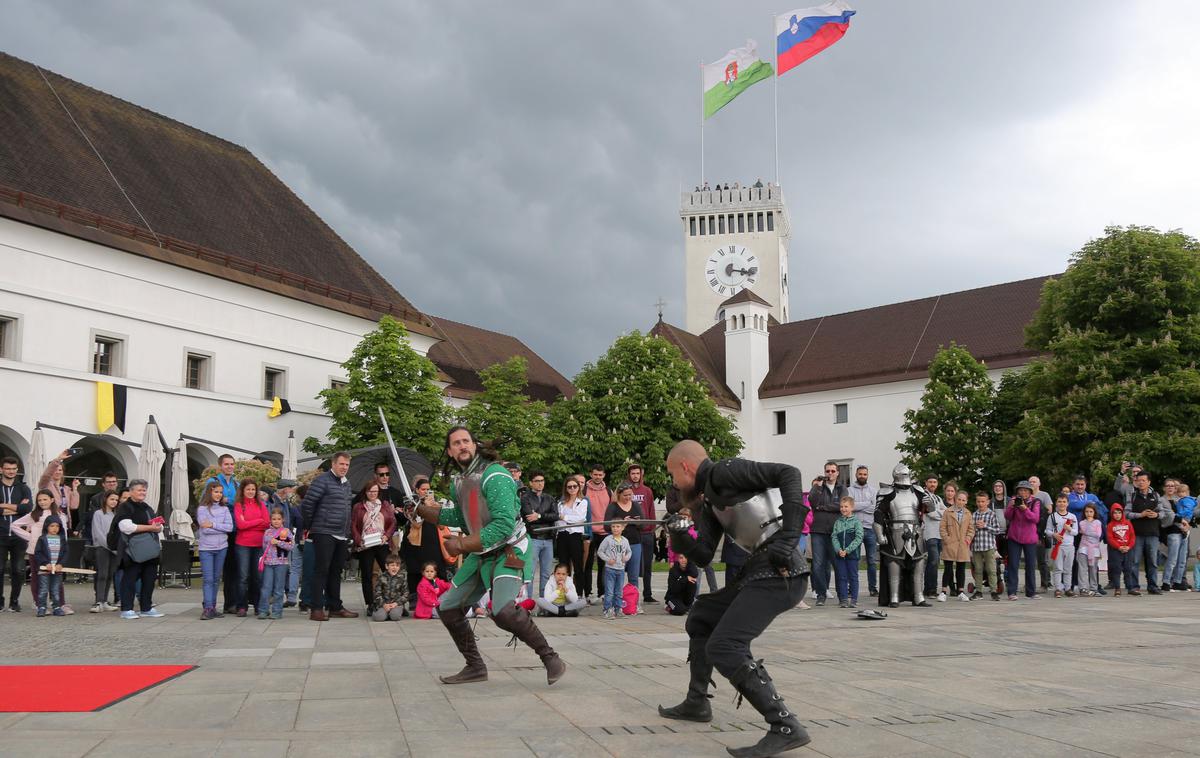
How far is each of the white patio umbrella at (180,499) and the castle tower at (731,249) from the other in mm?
68240

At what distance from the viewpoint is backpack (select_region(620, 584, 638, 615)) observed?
14.3m

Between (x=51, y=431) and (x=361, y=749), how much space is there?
27.5 meters

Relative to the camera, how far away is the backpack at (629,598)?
562 inches

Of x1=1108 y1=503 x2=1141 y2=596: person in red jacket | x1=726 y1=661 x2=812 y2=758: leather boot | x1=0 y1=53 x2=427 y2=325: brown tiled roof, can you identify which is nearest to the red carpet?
x1=726 y1=661 x2=812 y2=758: leather boot

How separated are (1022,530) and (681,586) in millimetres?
6429

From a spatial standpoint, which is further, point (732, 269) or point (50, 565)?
point (732, 269)

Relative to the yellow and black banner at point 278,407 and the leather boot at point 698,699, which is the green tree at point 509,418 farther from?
the leather boot at point 698,699

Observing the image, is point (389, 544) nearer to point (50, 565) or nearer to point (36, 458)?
point (50, 565)

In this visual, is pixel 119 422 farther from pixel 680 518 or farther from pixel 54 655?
pixel 680 518

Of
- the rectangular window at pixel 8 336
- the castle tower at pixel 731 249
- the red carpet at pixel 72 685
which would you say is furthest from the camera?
the castle tower at pixel 731 249

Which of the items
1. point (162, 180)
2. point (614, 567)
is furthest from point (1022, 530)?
point (162, 180)

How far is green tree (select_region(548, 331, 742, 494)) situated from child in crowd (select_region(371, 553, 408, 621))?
104 ft

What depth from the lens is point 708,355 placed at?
231 feet

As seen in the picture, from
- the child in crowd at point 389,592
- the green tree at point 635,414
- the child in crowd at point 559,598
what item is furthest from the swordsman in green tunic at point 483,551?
the green tree at point 635,414
